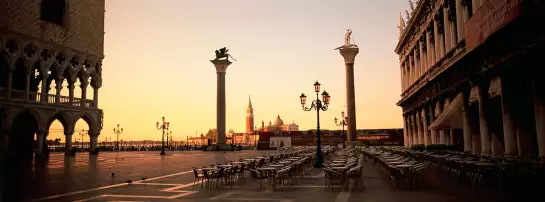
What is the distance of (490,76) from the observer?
724 inches

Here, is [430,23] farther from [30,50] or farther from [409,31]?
[30,50]

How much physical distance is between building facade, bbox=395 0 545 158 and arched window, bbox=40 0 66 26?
33803mm

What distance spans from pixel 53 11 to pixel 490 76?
37.5 meters

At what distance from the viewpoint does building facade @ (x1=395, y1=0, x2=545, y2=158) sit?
1430 centimetres

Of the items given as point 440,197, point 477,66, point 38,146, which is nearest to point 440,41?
point 477,66

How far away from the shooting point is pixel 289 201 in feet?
34.1

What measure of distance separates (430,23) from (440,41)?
136 inches

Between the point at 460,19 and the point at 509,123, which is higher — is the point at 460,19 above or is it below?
above

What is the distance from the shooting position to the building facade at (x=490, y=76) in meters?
14.3

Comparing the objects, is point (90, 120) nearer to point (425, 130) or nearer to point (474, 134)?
point (425, 130)

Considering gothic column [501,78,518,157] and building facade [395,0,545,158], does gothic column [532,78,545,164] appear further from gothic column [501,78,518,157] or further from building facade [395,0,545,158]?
gothic column [501,78,518,157]

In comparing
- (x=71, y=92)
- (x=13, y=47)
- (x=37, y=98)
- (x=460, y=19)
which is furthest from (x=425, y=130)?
(x=13, y=47)

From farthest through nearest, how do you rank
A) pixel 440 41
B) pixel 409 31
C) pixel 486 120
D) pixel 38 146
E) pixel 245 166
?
1. pixel 409 31
2. pixel 38 146
3. pixel 440 41
4. pixel 486 120
5. pixel 245 166

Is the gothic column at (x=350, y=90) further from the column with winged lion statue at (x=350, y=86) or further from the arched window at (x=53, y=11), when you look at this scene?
the arched window at (x=53, y=11)
